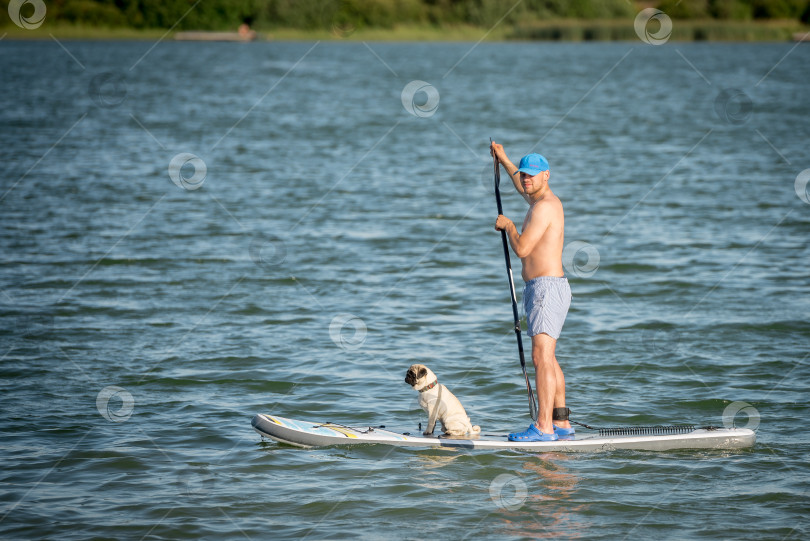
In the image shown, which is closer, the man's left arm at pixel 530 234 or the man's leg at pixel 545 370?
the man's left arm at pixel 530 234

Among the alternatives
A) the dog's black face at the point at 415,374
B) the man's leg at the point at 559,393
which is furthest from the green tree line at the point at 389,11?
the dog's black face at the point at 415,374

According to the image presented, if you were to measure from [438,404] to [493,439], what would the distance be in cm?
62

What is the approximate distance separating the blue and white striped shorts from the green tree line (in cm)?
8400

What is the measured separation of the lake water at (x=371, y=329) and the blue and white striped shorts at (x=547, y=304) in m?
1.22

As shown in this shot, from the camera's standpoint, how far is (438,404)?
8797 millimetres

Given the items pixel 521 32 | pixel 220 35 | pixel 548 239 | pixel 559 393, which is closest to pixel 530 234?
pixel 548 239

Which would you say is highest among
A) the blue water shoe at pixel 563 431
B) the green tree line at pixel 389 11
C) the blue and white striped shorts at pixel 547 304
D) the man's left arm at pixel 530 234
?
the green tree line at pixel 389 11

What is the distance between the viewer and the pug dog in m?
8.51

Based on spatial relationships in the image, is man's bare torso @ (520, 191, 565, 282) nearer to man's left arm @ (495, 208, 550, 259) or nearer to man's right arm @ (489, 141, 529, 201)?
man's left arm @ (495, 208, 550, 259)

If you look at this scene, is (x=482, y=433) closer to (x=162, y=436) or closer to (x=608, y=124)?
(x=162, y=436)

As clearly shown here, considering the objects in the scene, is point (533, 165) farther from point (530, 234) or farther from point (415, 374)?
point (415, 374)

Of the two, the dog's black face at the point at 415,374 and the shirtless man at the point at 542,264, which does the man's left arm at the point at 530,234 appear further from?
the dog's black face at the point at 415,374

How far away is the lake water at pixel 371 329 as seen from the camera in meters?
7.97

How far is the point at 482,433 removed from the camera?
9445mm
